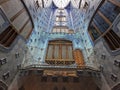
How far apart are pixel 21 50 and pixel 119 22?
562cm

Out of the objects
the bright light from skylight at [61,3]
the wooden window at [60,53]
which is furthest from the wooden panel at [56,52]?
the bright light from skylight at [61,3]

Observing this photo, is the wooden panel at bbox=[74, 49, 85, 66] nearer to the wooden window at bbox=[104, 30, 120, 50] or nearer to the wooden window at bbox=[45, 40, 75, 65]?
the wooden window at bbox=[45, 40, 75, 65]

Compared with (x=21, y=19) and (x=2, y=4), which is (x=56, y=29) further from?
(x=2, y=4)

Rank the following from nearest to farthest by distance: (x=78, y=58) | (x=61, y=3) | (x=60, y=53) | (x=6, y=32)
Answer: (x=6, y=32)
(x=78, y=58)
(x=60, y=53)
(x=61, y=3)

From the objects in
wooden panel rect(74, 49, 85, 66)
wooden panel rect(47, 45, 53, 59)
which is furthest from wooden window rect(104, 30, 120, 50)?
wooden panel rect(47, 45, 53, 59)

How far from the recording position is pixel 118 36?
7.41 m

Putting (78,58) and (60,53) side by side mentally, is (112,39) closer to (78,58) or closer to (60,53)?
(78,58)

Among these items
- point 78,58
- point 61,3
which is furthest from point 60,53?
point 61,3

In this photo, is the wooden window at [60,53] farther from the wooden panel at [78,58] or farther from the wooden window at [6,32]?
the wooden window at [6,32]

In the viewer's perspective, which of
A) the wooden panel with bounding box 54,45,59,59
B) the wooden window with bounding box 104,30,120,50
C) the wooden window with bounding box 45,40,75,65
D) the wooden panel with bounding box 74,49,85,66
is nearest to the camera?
the wooden window with bounding box 104,30,120,50

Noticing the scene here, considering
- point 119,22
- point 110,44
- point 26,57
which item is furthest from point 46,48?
point 119,22

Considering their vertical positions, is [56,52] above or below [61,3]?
below

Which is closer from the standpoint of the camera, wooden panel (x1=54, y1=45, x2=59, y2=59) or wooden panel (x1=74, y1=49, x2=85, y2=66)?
wooden panel (x1=74, y1=49, x2=85, y2=66)

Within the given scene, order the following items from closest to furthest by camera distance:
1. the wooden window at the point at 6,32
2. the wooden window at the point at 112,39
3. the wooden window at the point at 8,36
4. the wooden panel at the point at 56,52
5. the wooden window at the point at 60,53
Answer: the wooden window at the point at 6,32
the wooden window at the point at 8,36
the wooden window at the point at 112,39
the wooden window at the point at 60,53
the wooden panel at the point at 56,52
